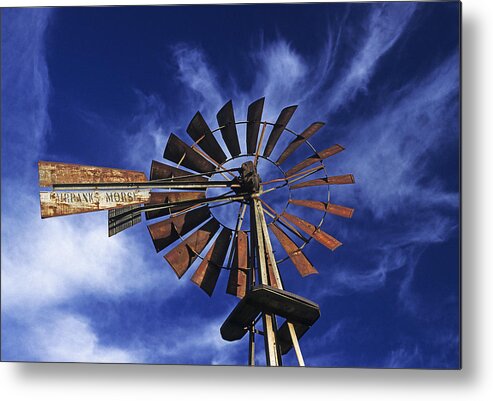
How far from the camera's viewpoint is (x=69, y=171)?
271 inches

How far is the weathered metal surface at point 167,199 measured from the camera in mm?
7092

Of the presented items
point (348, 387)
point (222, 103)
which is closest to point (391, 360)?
point (348, 387)

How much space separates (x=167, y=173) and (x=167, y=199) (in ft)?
0.70

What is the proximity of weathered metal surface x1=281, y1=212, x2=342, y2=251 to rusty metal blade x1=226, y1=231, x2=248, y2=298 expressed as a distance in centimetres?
41

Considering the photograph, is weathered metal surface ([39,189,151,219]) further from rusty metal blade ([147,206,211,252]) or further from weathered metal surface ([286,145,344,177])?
weathered metal surface ([286,145,344,177])

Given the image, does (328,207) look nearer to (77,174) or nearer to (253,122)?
(253,122)

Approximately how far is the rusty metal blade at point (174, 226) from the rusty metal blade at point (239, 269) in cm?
35

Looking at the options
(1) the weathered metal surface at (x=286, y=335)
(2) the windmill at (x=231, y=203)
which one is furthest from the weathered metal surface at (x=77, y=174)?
(1) the weathered metal surface at (x=286, y=335)

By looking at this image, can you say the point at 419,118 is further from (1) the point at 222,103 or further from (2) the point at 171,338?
(2) the point at 171,338

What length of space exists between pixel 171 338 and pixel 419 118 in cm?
264

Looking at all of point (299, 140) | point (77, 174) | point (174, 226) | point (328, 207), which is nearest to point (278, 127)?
point (299, 140)

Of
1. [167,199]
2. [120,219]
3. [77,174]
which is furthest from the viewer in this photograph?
[167,199]

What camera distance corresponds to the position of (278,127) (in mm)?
7238

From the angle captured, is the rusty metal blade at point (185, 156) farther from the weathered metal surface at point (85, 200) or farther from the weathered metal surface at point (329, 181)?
the weathered metal surface at point (329, 181)
